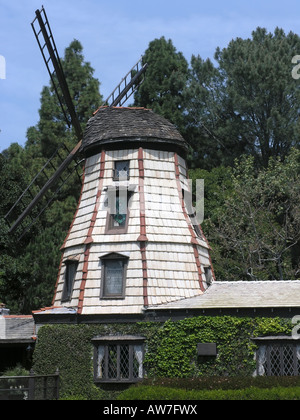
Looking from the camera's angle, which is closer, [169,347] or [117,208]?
[169,347]

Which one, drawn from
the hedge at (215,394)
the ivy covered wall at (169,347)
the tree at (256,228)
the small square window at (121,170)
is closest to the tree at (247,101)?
the tree at (256,228)

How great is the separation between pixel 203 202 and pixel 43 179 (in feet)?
38.8

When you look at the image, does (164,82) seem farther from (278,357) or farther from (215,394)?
(215,394)

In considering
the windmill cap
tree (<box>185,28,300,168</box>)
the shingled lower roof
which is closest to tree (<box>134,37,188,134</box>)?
tree (<box>185,28,300,168</box>)

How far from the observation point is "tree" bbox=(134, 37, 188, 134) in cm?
4638

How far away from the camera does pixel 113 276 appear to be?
24438 millimetres

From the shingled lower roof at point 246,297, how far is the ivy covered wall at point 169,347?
0.50m

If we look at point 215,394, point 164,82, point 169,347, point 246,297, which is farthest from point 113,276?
point 164,82

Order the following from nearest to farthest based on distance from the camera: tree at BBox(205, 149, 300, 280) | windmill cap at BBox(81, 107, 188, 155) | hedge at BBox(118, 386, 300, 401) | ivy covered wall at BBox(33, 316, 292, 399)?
hedge at BBox(118, 386, 300, 401) < ivy covered wall at BBox(33, 316, 292, 399) < windmill cap at BBox(81, 107, 188, 155) < tree at BBox(205, 149, 300, 280)

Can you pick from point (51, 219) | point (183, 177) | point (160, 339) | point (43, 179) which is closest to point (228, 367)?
point (160, 339)

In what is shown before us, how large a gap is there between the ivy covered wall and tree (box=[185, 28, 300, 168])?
72.6 ft

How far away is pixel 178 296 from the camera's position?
79.7 feet

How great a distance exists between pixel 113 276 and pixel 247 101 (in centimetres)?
2223

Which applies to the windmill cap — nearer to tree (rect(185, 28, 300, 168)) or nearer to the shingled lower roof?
the shingled lower roof
